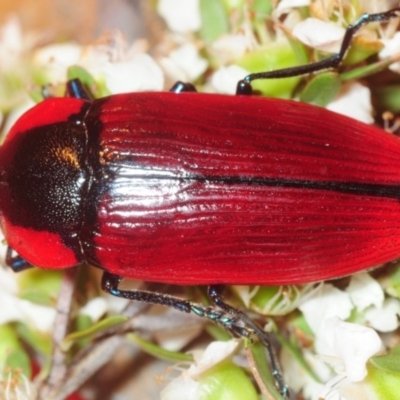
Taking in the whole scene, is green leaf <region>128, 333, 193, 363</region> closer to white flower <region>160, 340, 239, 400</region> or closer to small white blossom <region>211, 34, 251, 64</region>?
white flower <region>160, 340, 239, 400</region>

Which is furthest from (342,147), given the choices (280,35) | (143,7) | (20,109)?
(143,7)

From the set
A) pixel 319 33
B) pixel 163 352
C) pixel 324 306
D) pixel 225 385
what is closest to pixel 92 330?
pixel 163 352

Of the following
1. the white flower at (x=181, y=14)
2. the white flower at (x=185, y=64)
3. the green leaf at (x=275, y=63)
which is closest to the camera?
the green leaf at (x=275, y=63)

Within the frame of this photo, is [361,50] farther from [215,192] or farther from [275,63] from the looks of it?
[215,192]

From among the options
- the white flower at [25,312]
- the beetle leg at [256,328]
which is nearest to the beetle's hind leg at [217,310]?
the beetle leg at [256,328]

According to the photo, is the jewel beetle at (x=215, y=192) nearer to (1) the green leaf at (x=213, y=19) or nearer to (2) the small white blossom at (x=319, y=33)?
(2) the small white blossom at (x=319, y=33)

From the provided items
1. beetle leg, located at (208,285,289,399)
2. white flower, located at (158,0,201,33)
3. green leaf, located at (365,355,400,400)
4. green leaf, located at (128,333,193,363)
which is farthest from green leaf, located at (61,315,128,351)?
white flower, located at (158,0,201,33)
